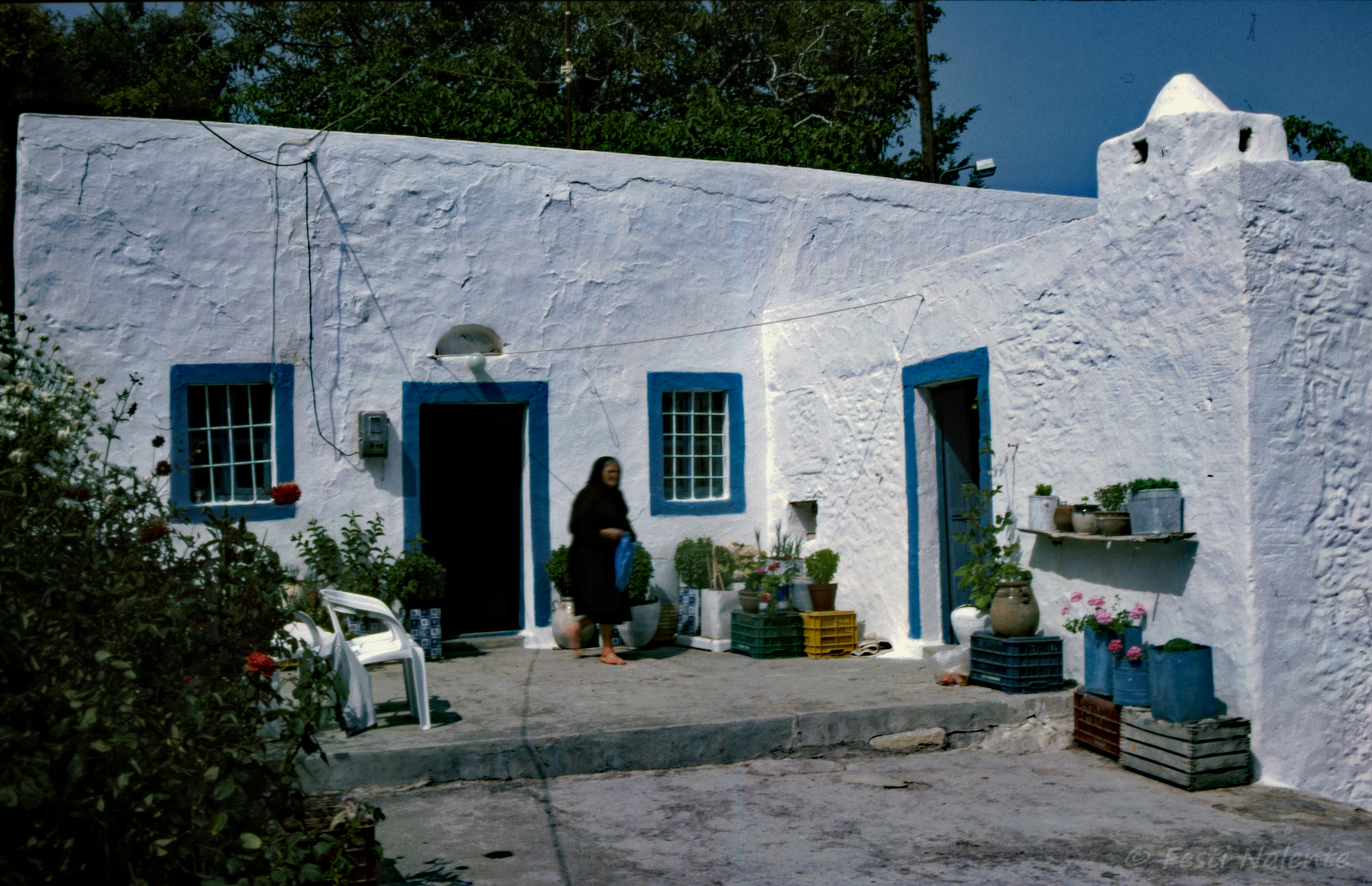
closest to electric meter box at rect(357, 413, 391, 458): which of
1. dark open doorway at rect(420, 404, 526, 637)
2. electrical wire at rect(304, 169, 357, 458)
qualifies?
electrical wire at rect(304, 169, 357, 458)

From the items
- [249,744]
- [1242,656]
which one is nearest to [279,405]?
[249,744]

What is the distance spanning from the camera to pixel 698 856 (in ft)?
15.4

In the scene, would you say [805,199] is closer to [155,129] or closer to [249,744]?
[155,129]

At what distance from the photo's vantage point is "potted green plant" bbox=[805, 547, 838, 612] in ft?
30.9

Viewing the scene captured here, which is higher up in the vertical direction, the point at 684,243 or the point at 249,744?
the point at 684,243

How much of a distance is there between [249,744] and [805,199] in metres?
8.68

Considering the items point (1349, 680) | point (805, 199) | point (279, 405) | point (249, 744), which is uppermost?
point (805, 199)

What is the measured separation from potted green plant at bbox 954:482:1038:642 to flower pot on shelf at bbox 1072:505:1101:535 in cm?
64

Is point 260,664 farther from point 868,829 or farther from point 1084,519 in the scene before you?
point 1084,519

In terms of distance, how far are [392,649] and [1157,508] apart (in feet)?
14.4

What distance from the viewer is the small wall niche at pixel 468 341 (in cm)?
977

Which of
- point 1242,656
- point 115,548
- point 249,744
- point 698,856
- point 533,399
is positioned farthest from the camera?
point 533,399

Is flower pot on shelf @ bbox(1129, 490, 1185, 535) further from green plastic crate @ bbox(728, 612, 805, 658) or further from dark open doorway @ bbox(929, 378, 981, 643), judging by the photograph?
green plastic crate @ bbox(728, 612, 805, 658)

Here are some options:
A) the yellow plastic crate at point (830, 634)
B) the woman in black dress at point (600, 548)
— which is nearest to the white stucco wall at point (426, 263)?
the woman in black dress at point (600, 548)
